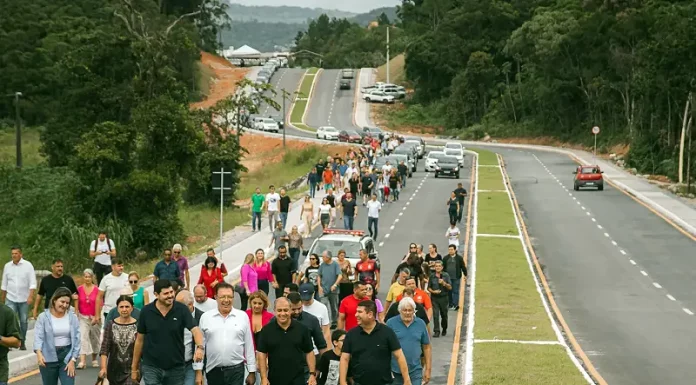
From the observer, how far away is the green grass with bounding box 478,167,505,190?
63656mm

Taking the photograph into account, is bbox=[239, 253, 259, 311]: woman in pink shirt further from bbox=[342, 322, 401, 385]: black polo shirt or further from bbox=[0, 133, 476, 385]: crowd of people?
bbox=[342, 322, 401, 385]: black polo shirt

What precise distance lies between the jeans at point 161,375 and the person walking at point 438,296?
12.2 m

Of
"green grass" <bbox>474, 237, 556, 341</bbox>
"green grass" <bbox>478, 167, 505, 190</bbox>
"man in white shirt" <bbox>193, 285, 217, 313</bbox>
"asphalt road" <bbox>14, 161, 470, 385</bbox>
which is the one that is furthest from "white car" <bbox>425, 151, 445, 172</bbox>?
"man in white shirt" <bbox>193, 285, 217, 313</bbox>

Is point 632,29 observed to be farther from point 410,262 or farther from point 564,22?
point 410,262

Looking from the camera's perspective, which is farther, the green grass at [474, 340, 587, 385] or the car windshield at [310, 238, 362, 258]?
the car windshield at [310, 238, 362, 258]

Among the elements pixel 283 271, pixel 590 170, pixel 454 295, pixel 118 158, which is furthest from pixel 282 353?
pixel 590 170

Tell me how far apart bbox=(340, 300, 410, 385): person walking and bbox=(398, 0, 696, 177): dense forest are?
58.0 metres

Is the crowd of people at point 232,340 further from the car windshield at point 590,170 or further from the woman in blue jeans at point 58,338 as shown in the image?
the car windshield at point 590,170

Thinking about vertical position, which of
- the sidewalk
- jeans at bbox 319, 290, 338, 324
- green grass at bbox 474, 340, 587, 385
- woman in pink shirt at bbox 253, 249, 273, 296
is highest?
woman in pink shirt at bbox 253, 249, 273, 296

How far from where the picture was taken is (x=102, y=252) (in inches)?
995

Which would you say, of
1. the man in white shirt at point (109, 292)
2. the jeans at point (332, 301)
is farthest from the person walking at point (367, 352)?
the jeans at point (332, 301)

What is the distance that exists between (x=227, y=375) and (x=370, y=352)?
62.0 inches

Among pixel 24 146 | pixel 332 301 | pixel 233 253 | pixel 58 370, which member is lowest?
pixel 24 146

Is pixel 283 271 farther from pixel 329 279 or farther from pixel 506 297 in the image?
pixel 506 297
